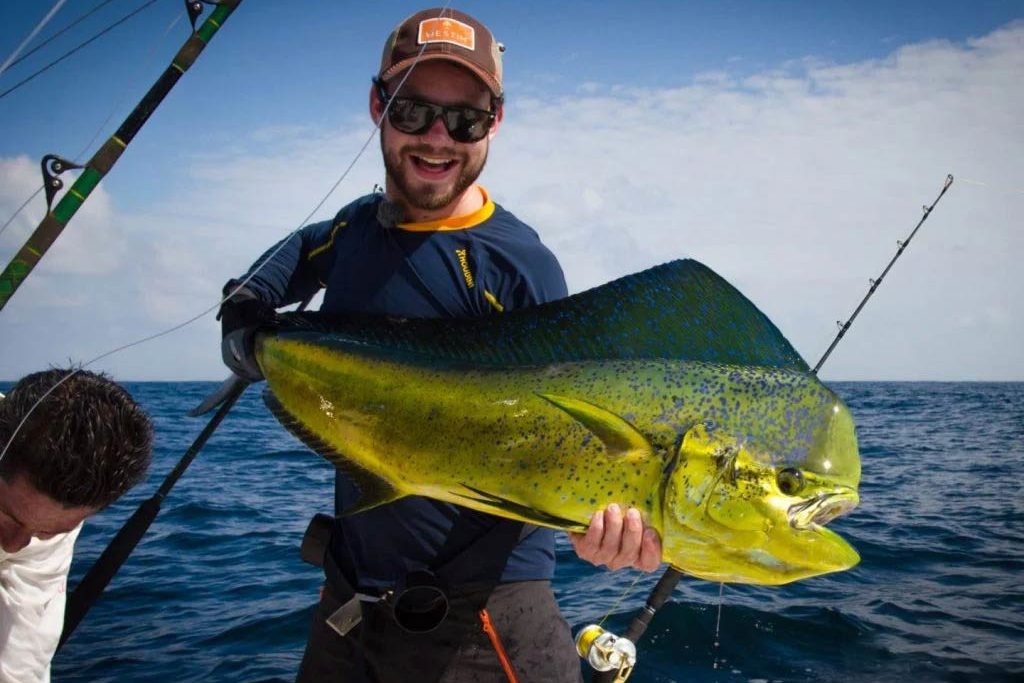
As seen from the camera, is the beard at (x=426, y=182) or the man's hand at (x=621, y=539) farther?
the beard at (x=426, y=182)

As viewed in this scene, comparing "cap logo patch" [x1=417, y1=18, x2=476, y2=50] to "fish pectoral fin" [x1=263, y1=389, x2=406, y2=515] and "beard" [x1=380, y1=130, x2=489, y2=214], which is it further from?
"fish pectoral fin" [x1=263, y1=389, x2=406, y2=515]

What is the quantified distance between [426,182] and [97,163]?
4.65 feet

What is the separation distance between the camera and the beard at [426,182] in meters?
2.05

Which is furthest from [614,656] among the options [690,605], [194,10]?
[690,605]

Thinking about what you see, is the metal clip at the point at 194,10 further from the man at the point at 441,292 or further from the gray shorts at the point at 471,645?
the gray shorts at the point at 471,645

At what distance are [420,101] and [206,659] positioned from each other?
4.44 meters

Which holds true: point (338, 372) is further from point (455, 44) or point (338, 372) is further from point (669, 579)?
point (669, 579)

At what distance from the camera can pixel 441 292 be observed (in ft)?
6.82

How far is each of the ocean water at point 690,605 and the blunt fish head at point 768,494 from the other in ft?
9.09

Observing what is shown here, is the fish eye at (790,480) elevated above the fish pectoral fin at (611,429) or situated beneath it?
situated beneath

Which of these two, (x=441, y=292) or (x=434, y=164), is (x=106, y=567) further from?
(x=434, y=164)

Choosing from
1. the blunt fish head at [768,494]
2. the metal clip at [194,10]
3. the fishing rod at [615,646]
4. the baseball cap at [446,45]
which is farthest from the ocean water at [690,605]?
the metal clip at [194,10]

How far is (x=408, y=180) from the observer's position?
2096 millimetres

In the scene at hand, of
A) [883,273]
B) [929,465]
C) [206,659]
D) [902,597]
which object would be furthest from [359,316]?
[929,465]
